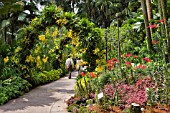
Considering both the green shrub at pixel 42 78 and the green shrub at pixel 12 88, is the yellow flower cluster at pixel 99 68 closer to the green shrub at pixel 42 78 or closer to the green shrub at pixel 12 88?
the green shrub at pixel 12 88

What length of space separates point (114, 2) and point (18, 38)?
91.6ft

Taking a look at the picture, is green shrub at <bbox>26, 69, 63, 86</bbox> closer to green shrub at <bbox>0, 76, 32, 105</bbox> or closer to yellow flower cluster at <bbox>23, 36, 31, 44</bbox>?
green shrub at <bbox>0, 76, 32, 105</bbox>

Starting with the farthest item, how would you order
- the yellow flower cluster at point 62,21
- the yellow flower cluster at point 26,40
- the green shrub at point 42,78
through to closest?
the green shrub at point 42,78
the yellow flower cluster at point 26,40
the yellow flower cluster at point 62,21

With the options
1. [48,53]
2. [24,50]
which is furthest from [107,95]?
[48,53]

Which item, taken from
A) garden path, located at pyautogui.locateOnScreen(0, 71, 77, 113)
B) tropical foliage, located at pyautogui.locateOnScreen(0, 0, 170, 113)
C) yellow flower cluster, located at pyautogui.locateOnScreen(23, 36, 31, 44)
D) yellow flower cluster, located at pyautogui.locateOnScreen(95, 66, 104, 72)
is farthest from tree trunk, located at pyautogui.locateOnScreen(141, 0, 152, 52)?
yellow flower cluster, located at pyautogui.locateOnScreen(23, 36, 31, 44)

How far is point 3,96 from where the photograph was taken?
9156 millimetres

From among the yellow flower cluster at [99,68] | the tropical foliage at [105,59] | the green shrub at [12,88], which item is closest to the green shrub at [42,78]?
the tropical foliage at [105,59]

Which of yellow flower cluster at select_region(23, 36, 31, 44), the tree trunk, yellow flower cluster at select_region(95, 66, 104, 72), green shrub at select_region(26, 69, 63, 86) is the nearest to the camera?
yellow flower cluster at select_region(95, 66, 104, 72)

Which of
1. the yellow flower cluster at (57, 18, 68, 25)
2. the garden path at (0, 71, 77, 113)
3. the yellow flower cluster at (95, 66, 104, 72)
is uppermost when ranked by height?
the yellow flower cluster at (57, 18, 68, 25)

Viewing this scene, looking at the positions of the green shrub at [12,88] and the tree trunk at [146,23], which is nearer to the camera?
the green shrub at [12,88]

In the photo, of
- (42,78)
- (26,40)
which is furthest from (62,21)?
(42,78)

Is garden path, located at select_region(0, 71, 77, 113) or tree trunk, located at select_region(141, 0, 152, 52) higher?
tree trunk, located at select_region(141, 0, 152, 52)

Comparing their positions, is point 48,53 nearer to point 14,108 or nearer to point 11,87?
point 11,87

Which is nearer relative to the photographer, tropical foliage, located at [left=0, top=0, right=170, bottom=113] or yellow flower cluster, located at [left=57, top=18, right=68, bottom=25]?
tropical foliage, located at [left=0, top=0, right=170, bottom=113]
